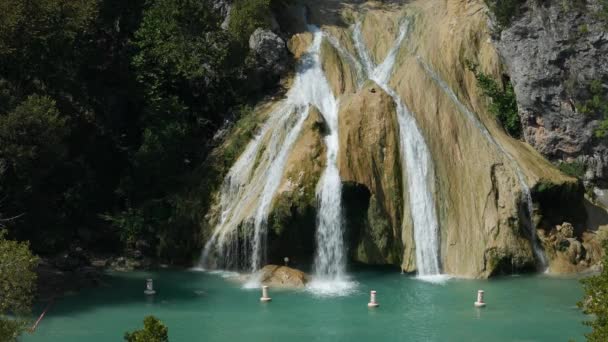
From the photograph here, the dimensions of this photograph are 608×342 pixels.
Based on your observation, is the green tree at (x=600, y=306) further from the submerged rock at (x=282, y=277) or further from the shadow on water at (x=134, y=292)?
the shadow on water at (x=134, y=292)

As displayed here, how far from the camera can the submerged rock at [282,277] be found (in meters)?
33.4

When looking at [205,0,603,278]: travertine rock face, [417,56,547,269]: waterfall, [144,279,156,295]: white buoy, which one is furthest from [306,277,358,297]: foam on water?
[417,56,547,269]: waterfall

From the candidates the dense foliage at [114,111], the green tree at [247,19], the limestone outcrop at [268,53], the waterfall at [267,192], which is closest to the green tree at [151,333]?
the dense foliage at [114,111]

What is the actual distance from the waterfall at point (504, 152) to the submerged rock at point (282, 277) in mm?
9653

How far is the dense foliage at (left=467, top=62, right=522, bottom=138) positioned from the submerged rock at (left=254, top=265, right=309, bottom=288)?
13.2 meters

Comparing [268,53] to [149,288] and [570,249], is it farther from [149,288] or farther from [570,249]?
[570,249]

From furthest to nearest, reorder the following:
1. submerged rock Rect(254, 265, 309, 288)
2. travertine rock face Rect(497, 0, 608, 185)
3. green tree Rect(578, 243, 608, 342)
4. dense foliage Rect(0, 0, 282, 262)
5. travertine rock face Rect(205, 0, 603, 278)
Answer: travertine rock face Rect(497, 0, 608, 185), travertine rock face Rect(205, 0, 603, 278), dense foliage Rect(0, 0, 282, 262), submerged rock Rect(254, 265, 309, 288), green tree Rect(578, 243, 608, 342)

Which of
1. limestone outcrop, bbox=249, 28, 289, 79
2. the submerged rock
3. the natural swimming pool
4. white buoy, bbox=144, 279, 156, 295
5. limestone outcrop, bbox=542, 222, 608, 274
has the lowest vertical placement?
the natural swimming pool

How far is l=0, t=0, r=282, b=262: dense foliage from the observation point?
34875 mm

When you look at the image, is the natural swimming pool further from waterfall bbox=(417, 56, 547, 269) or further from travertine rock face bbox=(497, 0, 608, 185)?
travertine rock face bbox=(497, 0, 608, 185)

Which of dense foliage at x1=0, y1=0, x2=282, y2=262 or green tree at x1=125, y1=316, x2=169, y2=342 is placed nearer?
green tree at x1=125, y1=316, x2=169, y2=342

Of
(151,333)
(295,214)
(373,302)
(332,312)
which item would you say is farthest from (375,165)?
(151,333)

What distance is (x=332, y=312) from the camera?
29938mm

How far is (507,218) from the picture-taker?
116 feet
